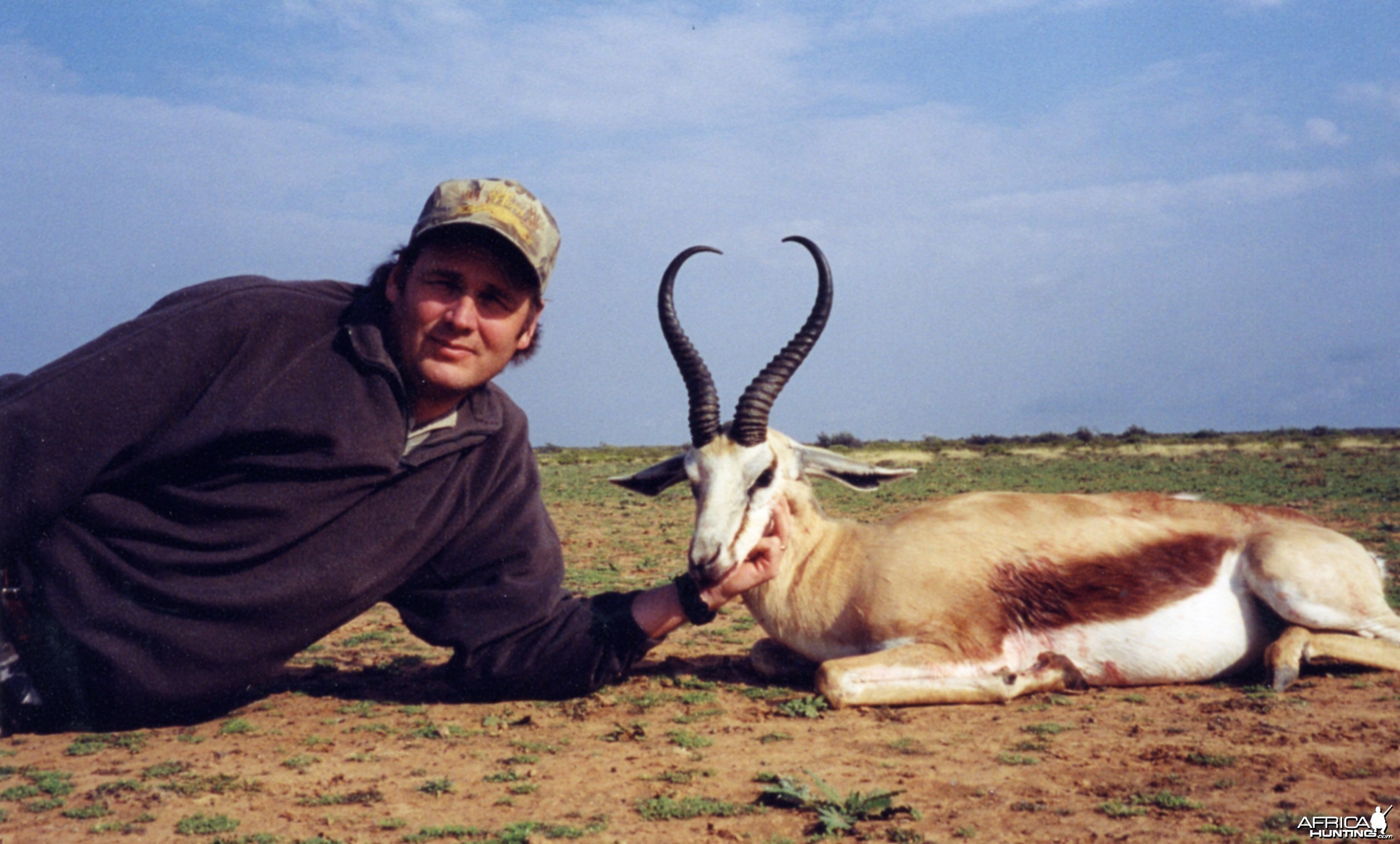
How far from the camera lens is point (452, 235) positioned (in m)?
4.84

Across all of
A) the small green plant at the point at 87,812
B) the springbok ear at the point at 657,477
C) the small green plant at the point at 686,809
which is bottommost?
the small green plant at the point at 87,812

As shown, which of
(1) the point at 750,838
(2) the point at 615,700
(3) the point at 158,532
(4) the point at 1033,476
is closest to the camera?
(1) the point at 750,838

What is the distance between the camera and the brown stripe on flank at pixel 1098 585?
245 inches

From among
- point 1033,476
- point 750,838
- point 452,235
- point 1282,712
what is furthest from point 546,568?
point 1033,476

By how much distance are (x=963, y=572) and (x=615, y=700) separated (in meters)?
2.18

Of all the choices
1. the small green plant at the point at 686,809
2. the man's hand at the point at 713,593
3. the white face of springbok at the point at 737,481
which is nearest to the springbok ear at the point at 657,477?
the white face of springbok at the point at 737,481

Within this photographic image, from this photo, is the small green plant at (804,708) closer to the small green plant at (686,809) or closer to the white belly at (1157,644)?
the white belly at (1157,644)

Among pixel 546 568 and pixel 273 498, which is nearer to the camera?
pixel 273 498

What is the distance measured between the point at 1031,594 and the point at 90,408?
4983 millimetres

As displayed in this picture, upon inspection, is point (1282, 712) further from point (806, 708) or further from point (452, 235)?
point (452, 235)

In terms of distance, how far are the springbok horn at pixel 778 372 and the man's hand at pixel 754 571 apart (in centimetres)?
57

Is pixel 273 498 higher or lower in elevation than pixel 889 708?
higher

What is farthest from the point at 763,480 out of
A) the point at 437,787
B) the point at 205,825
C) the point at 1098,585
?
the point at 205,825

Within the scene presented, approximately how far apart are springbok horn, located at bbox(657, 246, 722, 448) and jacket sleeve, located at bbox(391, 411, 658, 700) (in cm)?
120
